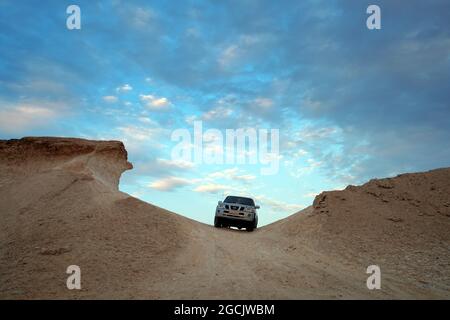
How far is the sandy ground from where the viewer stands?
7.98 meters

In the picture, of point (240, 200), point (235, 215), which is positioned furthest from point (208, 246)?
point (240, 200)

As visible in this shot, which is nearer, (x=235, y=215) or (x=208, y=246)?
(x=208, y=246)

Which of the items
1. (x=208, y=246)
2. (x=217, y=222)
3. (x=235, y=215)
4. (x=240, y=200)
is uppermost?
(x=240, y=200)

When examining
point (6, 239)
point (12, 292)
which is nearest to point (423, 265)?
point (12, 292)

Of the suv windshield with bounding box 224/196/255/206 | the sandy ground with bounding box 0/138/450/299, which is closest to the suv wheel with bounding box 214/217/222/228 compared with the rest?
the suv windshield with bounding box 224/196/255/206

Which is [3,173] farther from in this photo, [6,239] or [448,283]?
[448,283]

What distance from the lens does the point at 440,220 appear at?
14414mm

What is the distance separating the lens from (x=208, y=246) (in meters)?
12.4

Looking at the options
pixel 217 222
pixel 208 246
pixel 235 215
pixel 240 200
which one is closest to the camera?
pixel 208 246

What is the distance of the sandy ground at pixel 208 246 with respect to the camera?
798cm

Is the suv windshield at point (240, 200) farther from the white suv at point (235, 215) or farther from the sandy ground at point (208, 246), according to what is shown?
the sandy ground at point (208, 246)

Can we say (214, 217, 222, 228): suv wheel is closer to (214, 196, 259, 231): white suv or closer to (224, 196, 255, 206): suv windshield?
(214, 196, 259, 231): white suv

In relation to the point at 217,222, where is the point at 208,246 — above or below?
below

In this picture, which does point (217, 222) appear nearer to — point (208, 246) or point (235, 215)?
point (235, 215)
